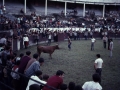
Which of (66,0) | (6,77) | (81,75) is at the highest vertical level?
(66,0)

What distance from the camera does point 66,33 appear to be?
3781 centimetres

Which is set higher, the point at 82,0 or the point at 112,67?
the point at 82,0

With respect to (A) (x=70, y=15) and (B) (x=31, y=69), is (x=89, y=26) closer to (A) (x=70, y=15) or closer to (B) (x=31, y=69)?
(A) (x=70, y=15)

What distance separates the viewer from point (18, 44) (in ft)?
77.9

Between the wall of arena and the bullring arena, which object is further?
the wall of arena

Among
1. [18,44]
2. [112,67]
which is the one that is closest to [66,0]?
[18,44]

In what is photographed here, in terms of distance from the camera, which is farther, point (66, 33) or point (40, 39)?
point (66, 33)

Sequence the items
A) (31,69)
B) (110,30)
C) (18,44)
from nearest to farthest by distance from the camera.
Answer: (31,69), (18,44), (110,30)

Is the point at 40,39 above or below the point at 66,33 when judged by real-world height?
below

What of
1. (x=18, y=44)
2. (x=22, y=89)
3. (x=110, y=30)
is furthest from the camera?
(x=110, y=30)

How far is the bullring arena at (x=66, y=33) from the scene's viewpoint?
44.9 ft

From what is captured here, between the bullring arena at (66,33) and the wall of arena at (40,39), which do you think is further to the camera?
the wall of arena at (40,39)

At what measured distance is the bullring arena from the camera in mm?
13699

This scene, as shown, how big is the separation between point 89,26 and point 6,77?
36319 mm
